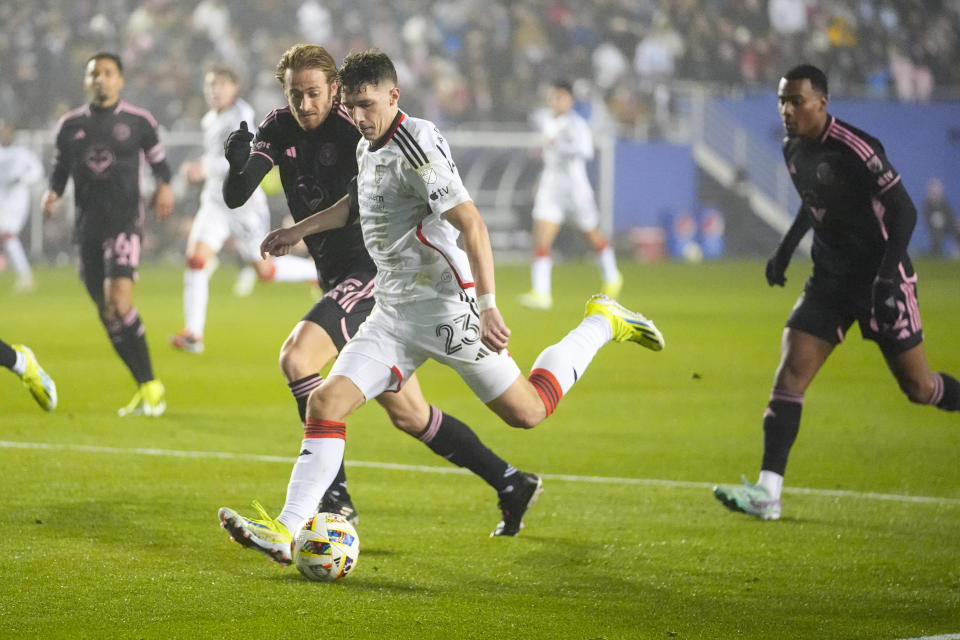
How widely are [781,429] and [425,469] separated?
2.22 metres

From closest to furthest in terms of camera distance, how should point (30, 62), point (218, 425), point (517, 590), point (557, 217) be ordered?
1. point (517, 590)
2. point (218, 425)
3. point (557, 217)
4. point (30, 62)

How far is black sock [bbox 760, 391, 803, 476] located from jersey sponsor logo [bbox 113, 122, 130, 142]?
5.46m

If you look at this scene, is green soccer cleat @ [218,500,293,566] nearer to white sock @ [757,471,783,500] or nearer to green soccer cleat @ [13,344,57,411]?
white sock @ [757,471,783,500]

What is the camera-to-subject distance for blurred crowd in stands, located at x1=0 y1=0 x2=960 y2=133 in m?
28.7

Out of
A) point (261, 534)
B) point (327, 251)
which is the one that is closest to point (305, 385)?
point (327, 251)

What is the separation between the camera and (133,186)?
34.4 feet

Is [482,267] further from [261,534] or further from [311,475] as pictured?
[261,534]

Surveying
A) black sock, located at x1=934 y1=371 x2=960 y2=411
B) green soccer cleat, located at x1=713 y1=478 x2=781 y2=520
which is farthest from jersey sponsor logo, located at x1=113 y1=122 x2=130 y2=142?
black sock, located at x1=934 y1=371 x2=960 y2=411

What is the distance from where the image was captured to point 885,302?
22.8 ft

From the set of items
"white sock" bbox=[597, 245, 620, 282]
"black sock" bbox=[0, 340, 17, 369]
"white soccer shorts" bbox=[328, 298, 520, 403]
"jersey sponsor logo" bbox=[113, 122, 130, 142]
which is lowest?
"white sock" bbox=[597, 245, 620, 282]

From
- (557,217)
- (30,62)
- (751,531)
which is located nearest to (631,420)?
(751,531)

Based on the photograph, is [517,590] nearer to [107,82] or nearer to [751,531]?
[751,531]

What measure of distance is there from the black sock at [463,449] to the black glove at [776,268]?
199 centimetres

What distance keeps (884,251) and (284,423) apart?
15.7 feet
